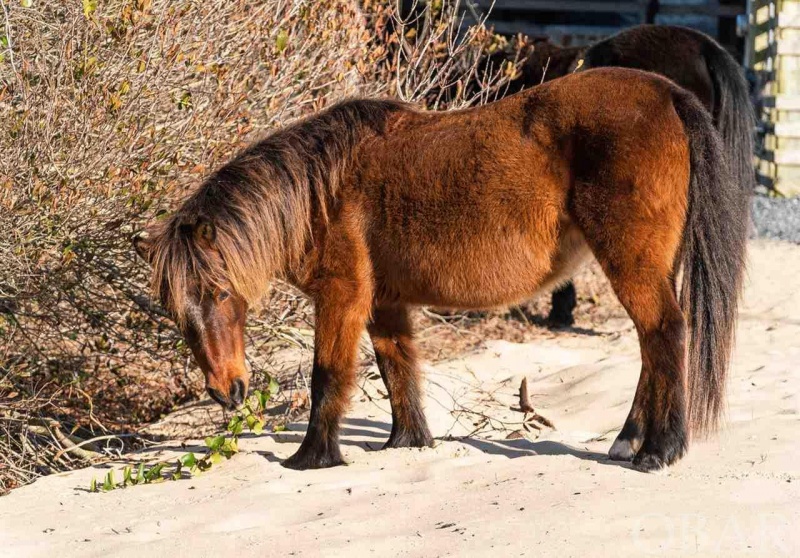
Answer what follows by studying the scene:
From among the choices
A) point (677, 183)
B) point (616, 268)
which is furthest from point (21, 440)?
point (677, 183)

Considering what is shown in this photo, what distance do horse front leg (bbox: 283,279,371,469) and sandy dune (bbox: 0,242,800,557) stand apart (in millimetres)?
147

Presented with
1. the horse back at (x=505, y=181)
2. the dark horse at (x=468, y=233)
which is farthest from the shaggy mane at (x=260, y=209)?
the horse back at (x=505, y=181)

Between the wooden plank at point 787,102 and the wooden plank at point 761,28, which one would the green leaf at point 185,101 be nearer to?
the wooden plank at point 787,102

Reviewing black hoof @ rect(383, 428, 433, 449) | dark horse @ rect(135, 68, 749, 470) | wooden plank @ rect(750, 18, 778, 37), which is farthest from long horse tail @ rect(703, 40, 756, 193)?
wooden plank @ rect(750, 18, 778, 37)

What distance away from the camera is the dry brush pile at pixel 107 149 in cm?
475

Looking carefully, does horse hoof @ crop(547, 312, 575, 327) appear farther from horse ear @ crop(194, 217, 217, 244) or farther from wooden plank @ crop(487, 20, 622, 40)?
wooden plank @ crop(487, 20, 622, 40)

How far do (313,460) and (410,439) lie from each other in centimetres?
53

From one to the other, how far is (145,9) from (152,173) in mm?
929

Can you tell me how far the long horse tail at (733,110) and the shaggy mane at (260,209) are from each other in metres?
2.14

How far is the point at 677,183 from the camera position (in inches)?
157

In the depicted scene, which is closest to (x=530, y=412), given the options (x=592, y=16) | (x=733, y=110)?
(x=733, y=110)

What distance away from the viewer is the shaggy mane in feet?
14.1

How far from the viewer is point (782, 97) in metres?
12.4

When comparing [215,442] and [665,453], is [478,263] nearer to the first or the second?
[665,453]
